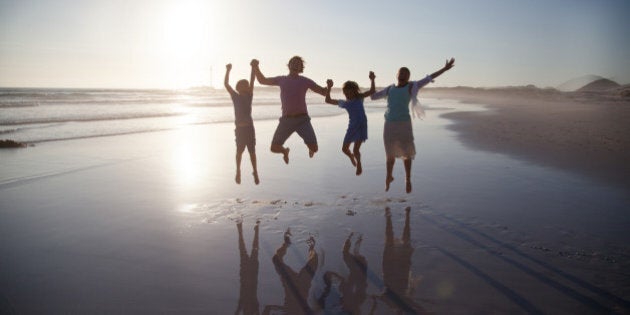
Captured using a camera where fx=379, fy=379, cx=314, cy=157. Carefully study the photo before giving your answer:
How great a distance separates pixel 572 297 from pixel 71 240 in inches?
243

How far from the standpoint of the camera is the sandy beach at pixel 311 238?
12.7 feet

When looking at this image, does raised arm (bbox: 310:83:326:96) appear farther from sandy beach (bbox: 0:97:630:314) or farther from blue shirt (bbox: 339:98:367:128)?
sandy beach (bbox: 0:97:630:314)

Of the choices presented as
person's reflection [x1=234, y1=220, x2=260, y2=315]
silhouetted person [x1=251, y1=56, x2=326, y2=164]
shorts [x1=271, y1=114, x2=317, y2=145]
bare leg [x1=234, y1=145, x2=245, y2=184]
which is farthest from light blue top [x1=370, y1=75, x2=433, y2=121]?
person's reflection [x1=234, y1=220, x2=260, y2=315]

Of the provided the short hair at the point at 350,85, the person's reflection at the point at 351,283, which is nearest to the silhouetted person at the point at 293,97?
the short hair at the point at 350,85

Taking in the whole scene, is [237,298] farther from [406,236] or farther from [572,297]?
Result: [572,297]

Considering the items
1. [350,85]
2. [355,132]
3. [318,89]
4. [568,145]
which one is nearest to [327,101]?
[318,89]

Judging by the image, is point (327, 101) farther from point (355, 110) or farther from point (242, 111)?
point (242, 111)

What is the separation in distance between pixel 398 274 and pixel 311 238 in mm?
1496

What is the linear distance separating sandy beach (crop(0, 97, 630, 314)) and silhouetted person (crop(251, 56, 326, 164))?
3.87 feet

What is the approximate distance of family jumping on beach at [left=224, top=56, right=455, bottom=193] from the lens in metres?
7.09

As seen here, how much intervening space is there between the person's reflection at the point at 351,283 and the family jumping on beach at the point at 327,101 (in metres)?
2.89

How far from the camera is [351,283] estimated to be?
13.7ft

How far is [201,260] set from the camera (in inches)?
187

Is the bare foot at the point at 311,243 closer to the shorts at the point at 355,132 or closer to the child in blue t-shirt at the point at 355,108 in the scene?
the child in blue t-shirt at the point at 355,108
